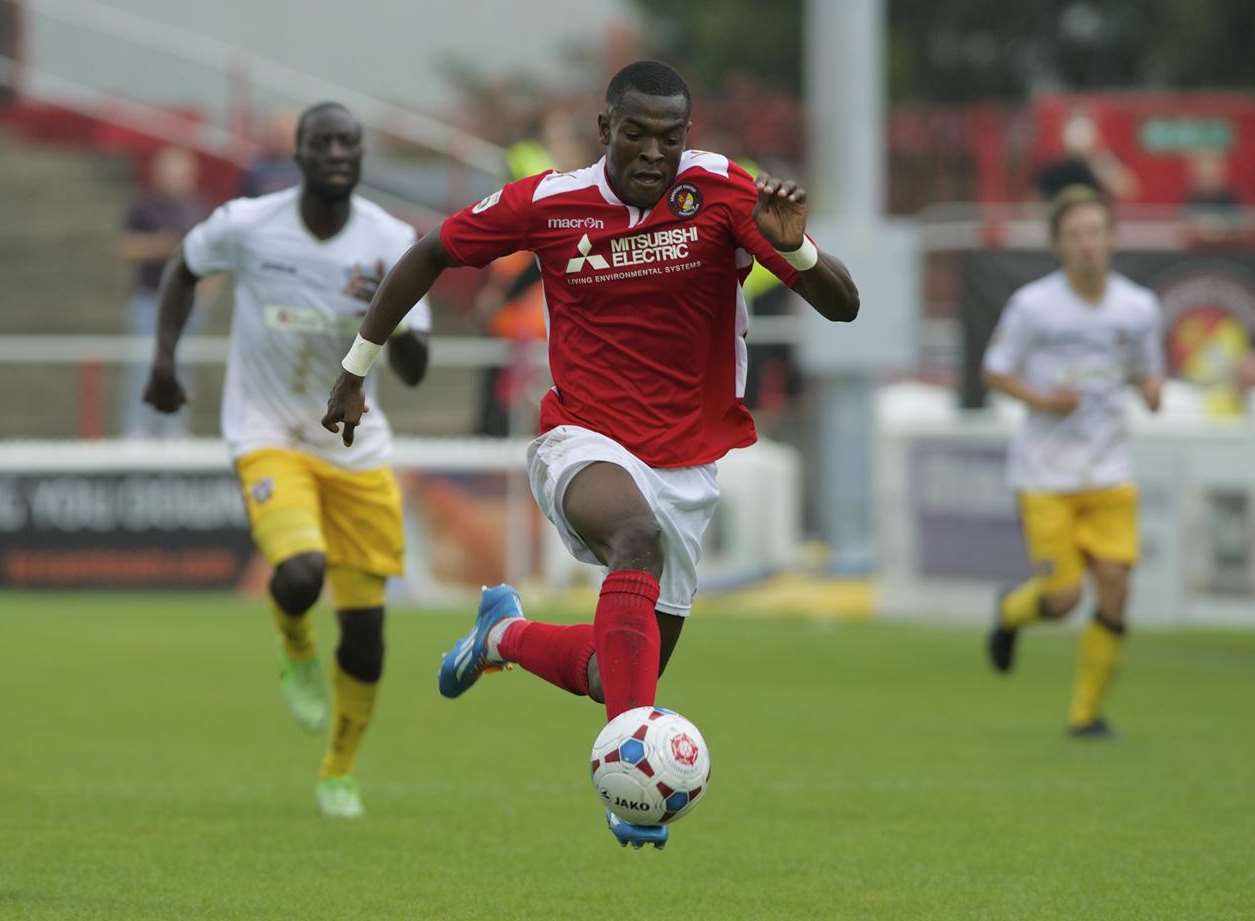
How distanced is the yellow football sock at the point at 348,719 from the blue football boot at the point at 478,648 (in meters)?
1.45

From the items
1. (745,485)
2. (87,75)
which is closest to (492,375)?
(745,485)

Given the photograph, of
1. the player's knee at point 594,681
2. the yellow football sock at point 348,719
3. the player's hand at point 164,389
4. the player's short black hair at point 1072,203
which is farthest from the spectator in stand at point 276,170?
the player's knee at point 594,681

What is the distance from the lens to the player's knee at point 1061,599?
1187cm

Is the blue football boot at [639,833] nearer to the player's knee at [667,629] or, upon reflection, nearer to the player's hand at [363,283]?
the player's knee at [667,629]

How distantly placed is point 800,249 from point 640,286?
0.56 m

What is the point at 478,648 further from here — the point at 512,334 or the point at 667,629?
the point at 512,334

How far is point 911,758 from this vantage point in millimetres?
10961

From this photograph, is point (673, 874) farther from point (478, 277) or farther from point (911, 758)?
point (478, 277)

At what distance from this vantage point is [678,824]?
9.05 metres

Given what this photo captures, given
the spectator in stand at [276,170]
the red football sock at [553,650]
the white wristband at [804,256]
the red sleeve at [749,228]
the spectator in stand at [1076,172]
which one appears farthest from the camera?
the spectator in stand at [1076,172]

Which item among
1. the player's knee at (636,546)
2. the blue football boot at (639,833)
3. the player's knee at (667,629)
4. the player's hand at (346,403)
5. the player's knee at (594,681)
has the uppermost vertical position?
the player's hand at (346,403)

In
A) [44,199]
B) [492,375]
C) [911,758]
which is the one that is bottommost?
[911,758]

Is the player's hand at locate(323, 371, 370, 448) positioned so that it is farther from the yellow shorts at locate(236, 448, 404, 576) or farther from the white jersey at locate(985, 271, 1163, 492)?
the white jersey at locate(985, 271, 1163, 492)

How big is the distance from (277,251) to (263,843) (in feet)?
7.85
